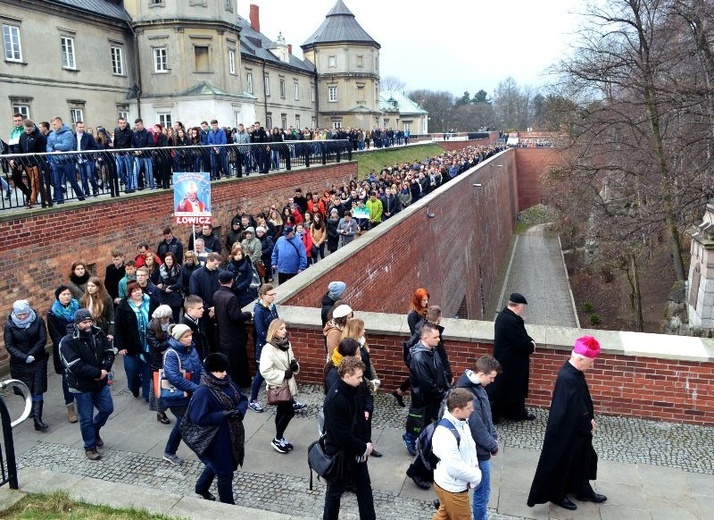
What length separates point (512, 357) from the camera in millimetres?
6477

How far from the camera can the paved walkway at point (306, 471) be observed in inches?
196

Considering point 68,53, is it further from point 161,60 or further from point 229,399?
point 229,399

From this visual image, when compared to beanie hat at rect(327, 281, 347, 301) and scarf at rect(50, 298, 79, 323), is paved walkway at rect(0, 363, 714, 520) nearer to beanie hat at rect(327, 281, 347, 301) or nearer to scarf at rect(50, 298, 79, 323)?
scarf at rect(50, 298, 79, 323)

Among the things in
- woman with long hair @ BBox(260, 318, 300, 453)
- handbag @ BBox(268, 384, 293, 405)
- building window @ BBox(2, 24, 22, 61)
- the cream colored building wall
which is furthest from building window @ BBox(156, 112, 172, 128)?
handbag @ BBox(268, 384, 293, 405)

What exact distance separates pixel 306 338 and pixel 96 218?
550 cm

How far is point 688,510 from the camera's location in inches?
199

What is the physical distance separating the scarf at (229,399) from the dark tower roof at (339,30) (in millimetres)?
59384

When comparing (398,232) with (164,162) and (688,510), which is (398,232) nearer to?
(164,162)

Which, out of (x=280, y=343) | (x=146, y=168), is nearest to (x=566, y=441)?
(x=280, y=343)

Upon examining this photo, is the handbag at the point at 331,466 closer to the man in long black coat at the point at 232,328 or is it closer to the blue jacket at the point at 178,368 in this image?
the blue jacket at the point at 178,368

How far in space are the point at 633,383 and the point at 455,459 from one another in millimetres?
3331

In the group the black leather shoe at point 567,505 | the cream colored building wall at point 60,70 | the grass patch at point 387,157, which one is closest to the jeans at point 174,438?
the black leather shoe at point 567,505

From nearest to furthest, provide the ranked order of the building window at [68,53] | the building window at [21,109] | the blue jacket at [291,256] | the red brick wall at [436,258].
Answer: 1. the blue jacket at [291,256]
2. the red brick wall at [436,258]
3. the building window at [21,109]
4. the building window at [68,53]

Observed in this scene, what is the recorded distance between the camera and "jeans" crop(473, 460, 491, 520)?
4746 mm
